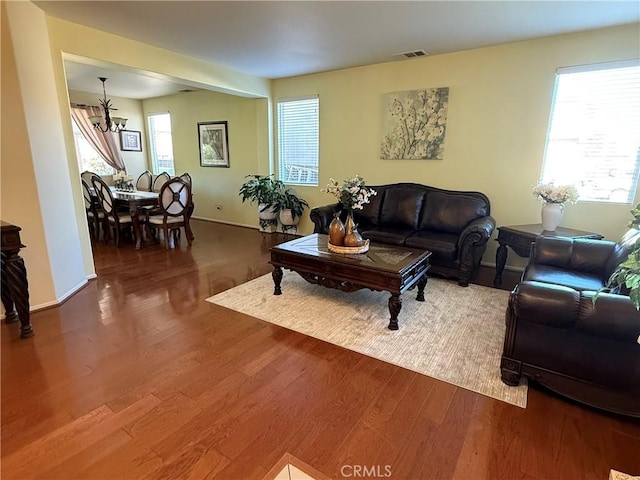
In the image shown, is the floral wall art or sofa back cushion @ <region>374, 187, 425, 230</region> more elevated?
the floral wall art

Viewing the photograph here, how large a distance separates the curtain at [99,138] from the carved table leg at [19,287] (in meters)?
5.27

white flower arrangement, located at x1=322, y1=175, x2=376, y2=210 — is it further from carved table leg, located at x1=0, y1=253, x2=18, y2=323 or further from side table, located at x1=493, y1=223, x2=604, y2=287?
carved table leg, located at x1=0, y1=253, x2=18, y2=323

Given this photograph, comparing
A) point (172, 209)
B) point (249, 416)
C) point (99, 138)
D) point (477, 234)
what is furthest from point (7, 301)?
point (99, 138)

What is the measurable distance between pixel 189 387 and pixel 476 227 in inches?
122

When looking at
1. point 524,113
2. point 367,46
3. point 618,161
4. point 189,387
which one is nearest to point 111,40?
point 367,46

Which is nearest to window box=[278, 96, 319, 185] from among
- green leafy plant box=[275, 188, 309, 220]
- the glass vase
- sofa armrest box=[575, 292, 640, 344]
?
green leafy plant box=[275, 188, 309, 220]

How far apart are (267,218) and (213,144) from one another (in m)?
2.12

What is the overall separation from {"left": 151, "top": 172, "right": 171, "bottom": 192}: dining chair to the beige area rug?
12.3 feet

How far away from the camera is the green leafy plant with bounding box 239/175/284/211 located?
228 inches

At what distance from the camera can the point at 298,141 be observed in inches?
230

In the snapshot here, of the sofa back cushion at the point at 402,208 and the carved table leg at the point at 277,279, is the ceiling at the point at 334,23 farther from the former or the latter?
the carved table leg at the point at 277,279

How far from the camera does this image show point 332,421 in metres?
1.82

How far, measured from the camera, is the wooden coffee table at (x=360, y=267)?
9.03ft

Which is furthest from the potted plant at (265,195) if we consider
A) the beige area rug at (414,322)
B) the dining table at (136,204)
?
the beige area rug at (414,322)
